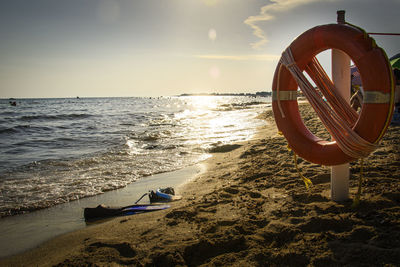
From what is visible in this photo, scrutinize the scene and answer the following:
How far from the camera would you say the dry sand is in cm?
173

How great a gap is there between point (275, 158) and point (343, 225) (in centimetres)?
240

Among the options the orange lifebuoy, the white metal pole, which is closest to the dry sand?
the white metal pole

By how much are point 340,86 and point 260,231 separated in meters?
1.46

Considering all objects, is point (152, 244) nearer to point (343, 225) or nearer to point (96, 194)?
point (343, 225)

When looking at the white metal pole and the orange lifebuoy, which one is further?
the white metal pole

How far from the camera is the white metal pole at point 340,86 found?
7.73 ft

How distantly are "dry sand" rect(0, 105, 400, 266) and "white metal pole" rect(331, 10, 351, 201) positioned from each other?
0.11 m

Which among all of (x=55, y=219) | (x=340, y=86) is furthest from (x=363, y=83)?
(x=55, y=219)

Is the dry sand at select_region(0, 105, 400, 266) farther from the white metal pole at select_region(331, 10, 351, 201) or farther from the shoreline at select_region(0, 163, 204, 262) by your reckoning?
the shoreline at select_region(0, 163, 204, 262)

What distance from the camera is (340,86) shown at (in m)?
2.38

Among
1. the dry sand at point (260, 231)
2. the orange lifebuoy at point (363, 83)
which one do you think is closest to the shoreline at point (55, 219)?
the dry sand at point (260, 231)

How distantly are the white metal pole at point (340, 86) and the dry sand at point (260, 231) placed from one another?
0.11 metres

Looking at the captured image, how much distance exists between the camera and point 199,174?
15.4ft

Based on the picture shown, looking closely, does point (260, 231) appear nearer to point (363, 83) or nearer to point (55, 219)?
point (363, 83)
